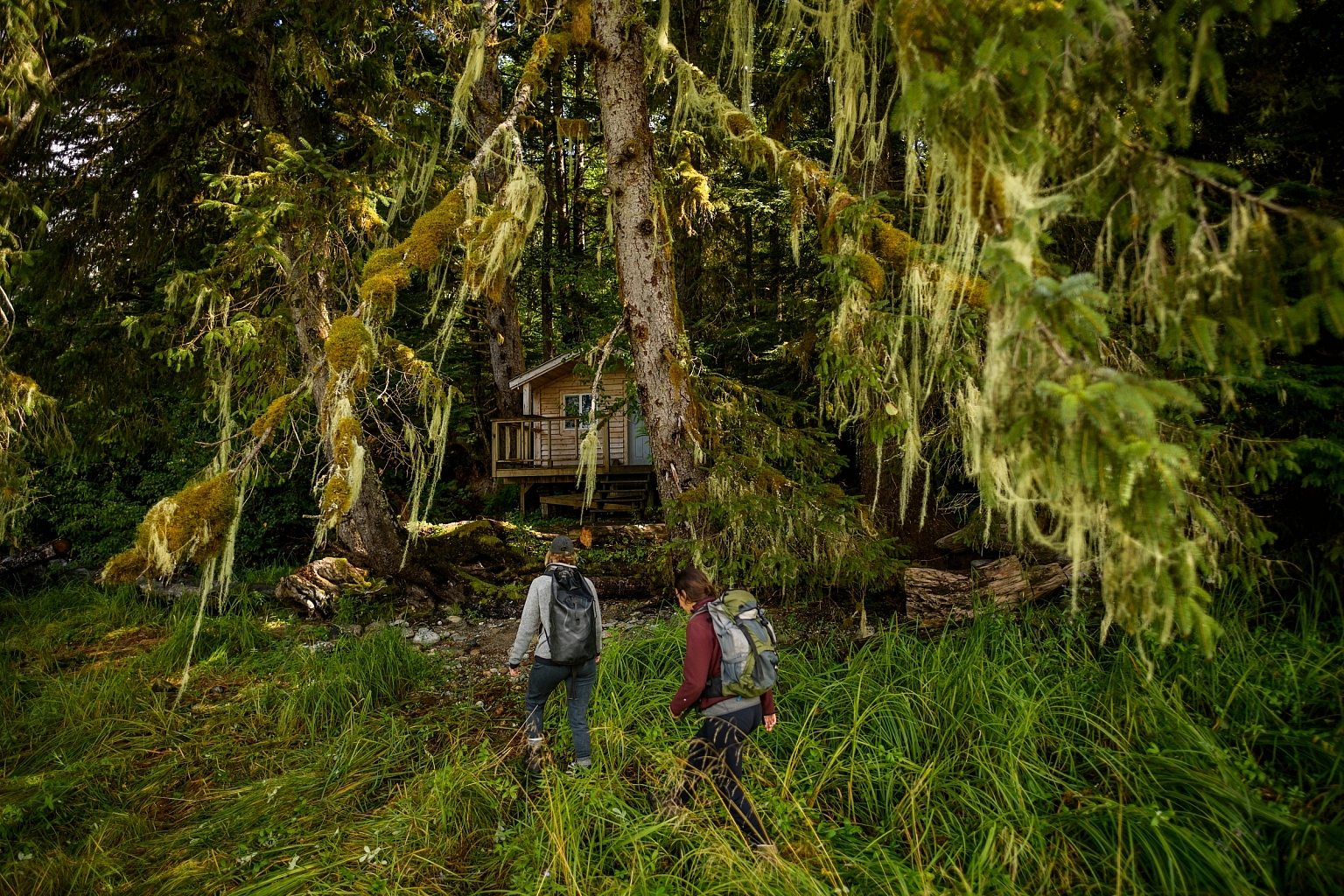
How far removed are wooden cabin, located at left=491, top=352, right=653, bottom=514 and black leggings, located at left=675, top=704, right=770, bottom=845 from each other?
34.0ft

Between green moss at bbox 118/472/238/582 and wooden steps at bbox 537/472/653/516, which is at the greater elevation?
green moss at bbox 118/472/238/582

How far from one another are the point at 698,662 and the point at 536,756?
5.24 feet

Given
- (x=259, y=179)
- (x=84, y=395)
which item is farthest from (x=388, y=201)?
(x=84, y=395)

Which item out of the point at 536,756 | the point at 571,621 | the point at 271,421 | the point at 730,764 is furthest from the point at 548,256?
the point at 730,764

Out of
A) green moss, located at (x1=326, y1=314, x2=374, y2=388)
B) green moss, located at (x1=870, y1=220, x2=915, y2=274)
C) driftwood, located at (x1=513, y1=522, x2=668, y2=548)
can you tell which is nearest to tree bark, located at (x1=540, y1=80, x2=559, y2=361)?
driftwood, located at (x1=513, y1=522, x2=668, y2=548)

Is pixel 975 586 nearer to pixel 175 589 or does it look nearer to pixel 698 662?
pixel 698 662

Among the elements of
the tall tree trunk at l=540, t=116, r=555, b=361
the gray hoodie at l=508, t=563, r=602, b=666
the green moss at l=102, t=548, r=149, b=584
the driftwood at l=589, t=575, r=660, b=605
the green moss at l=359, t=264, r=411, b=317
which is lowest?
the driftwood at l=589, t=575, r=660, b=605

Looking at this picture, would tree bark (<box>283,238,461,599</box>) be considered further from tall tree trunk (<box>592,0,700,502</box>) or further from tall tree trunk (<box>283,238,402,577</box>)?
tall tree trunk (<box>592,0,700,502</box>)

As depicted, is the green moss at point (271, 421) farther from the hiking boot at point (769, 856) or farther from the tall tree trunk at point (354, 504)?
the tall tree trunk at point (354, 504)

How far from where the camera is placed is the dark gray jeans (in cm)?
406

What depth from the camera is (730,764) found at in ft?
10.4

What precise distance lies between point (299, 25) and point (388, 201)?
7.14 ft

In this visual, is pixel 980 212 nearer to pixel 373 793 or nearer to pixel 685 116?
pixel 685 116

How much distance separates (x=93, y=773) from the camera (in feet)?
14.9
